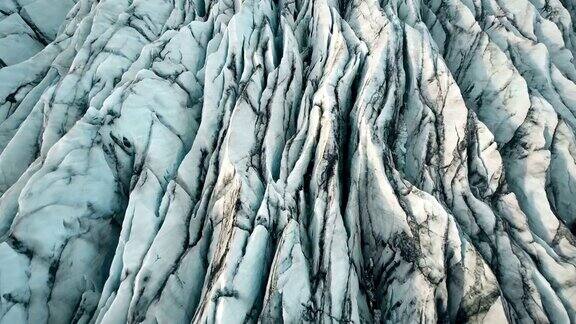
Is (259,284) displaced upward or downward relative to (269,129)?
downward

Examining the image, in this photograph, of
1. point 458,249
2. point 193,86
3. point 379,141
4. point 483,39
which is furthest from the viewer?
point 483,39

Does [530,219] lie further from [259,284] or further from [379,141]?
[259,284]

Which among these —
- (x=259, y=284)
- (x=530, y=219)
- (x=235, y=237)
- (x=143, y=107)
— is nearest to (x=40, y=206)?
(x=143, y=107)

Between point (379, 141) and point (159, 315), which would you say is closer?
point (159, 315)

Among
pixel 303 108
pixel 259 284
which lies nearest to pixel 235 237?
pixel 259 284

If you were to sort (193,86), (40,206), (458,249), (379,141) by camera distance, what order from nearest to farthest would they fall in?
1. (458,249)
2. (40,206)
3. (379,141)
4. (193,86)

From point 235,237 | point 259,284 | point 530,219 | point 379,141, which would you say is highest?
point 379,141
